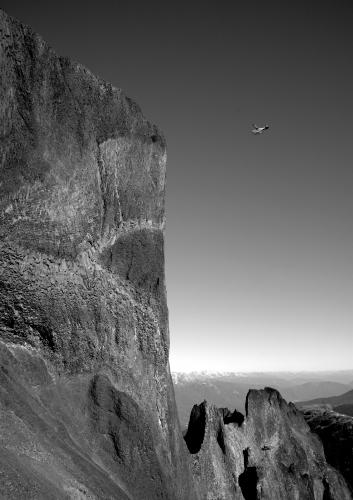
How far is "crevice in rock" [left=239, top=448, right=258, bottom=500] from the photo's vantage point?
45594mm

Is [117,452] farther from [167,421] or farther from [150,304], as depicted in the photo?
[150,304]

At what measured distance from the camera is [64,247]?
27.5m

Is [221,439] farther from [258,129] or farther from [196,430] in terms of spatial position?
[258,129]

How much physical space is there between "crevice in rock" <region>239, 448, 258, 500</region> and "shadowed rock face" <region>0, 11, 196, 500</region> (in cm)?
1524

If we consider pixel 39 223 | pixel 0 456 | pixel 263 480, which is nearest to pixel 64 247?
pixel 39 223

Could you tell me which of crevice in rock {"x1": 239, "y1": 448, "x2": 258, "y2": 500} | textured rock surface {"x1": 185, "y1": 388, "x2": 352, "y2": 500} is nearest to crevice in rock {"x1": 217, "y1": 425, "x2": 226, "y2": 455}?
textured rock surface {"x1": 185, "y1": 388, "x2": 352, "y2": 500}

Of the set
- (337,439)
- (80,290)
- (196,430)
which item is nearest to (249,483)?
(196,430)

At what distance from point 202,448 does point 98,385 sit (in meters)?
20.7

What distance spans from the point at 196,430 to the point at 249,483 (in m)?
7.99

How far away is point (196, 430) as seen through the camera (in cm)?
4747

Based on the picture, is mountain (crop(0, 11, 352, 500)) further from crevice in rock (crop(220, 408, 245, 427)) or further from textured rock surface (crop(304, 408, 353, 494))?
textured rock surface (crop(304, 408, 353, 494))

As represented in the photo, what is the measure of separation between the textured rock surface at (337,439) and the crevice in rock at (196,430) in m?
27.8

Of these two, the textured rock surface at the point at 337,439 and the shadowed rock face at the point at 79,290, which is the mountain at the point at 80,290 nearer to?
the shadowed rock face at the point at 79,290

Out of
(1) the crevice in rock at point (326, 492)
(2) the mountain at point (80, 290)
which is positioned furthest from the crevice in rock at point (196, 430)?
(1) the crevice in rock at point (326, 492)
